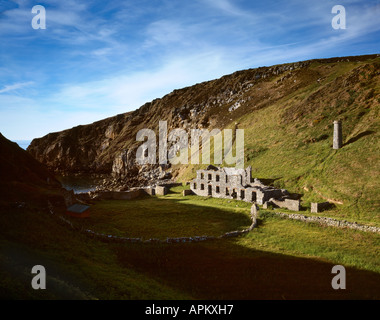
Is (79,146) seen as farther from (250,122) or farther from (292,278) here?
(292,278)

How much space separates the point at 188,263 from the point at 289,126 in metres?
50.9

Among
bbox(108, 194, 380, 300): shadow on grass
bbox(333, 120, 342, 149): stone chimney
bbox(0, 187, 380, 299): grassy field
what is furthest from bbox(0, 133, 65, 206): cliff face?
bbox(333, 120, 342, 149): stone chimney

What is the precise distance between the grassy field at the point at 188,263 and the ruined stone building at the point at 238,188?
9.81 m

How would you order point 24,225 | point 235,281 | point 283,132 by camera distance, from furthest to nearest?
1. point 283,132
2. point 24,225
3. point 235,281

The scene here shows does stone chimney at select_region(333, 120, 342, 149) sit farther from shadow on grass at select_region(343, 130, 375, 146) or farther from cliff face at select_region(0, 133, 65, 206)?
cliff face at select_region(0, 133, 65, 206)

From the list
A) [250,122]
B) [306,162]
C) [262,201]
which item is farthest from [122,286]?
[250,122]

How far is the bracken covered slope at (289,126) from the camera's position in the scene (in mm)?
41156

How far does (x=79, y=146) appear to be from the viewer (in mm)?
152875

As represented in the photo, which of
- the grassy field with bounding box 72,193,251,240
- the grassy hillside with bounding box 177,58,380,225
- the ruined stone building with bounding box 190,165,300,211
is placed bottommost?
the grassy field with bounding box 72,193,251,240

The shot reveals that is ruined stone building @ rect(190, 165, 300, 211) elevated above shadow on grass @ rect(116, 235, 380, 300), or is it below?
above

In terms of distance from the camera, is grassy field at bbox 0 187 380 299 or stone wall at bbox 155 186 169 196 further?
stone wall at bbox 155 186 169 196

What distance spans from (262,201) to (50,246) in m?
27.9

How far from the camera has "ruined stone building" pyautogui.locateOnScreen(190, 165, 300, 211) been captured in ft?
128

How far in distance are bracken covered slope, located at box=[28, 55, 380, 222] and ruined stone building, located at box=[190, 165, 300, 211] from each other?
5.06m
